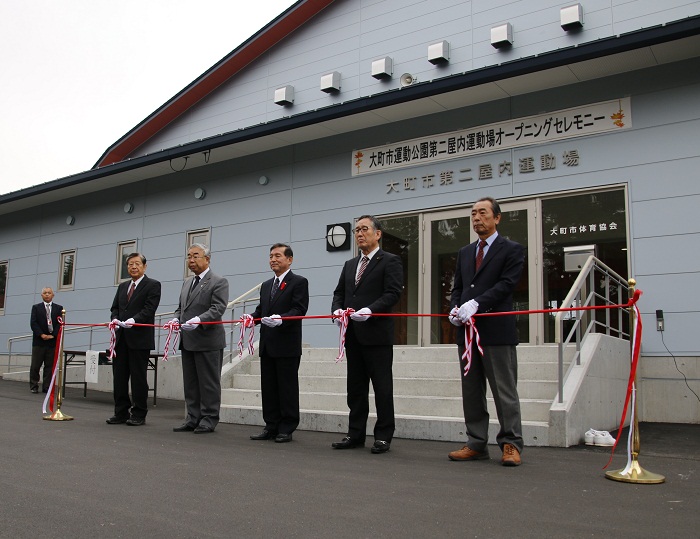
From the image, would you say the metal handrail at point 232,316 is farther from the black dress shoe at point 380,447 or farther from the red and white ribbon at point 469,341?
the red and white ribbon at point 469,341

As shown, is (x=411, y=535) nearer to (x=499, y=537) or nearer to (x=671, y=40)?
(x=499, y=537)

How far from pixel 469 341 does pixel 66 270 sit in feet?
38.1

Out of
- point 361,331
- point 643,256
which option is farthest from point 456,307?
point 643,256

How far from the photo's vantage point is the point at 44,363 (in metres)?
10.2

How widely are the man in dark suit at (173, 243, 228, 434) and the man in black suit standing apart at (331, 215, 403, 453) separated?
146 centimetres

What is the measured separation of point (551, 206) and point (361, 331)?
3986 mm

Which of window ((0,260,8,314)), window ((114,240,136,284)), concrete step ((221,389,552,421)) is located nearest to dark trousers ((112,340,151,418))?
concrete step ((221,389,552,421))

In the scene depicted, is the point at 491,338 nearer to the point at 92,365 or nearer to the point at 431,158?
the point at 431,158

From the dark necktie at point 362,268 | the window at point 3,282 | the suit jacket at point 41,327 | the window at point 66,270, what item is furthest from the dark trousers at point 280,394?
the window at point 3,282

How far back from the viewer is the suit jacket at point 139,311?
256 inches

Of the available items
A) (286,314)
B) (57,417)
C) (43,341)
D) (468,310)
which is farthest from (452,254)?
(43,341)

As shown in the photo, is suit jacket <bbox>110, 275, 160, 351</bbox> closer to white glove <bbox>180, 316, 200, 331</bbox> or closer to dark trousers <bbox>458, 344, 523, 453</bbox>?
white glove <bbox>180, 316, 200, 331</bbox>

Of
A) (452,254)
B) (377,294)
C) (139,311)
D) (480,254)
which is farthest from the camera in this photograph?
(452,254)

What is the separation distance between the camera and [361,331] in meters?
4.99
